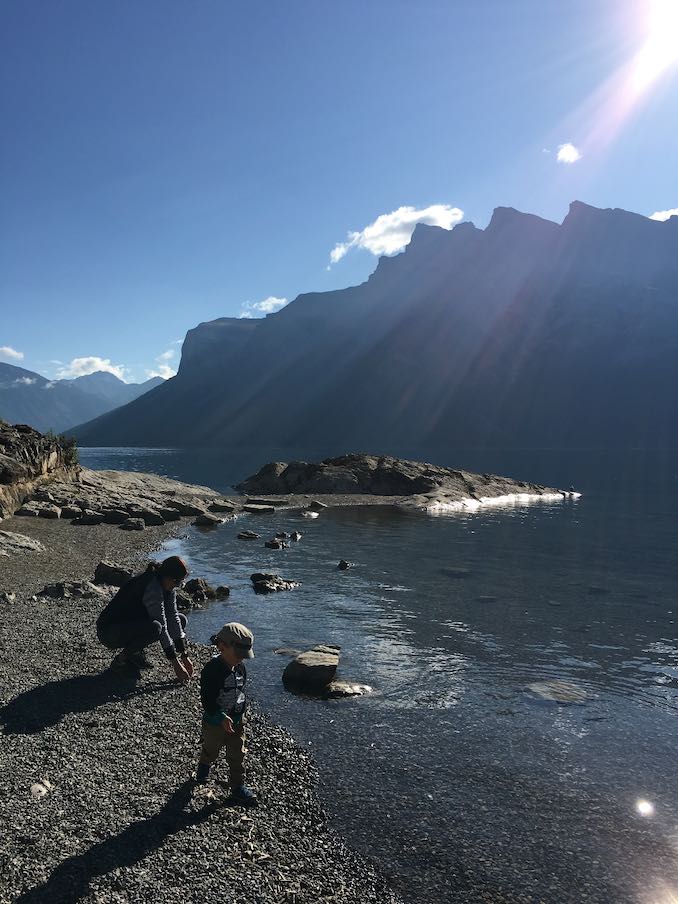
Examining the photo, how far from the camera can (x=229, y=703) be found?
27.4 feet

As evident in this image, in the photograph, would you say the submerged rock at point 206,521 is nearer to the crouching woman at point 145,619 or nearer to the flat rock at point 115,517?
the flat rock at point 115,517

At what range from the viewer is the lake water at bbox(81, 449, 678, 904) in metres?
8.23

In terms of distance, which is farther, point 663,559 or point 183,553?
point 663,559

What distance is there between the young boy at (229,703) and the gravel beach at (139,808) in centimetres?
39

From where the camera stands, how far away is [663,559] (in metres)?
35.0

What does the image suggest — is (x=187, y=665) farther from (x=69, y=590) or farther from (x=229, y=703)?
(x=69, y=590)

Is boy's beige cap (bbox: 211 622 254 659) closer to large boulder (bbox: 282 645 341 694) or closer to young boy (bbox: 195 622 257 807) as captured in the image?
young boy (bbox: 195 622 257 807)

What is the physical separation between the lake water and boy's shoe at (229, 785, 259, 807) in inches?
54.3

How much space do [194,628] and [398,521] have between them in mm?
29695

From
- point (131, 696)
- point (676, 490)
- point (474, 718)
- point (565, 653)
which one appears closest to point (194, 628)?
point (131, 696)

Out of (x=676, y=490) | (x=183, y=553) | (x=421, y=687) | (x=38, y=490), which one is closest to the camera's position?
(x=421, y=687)

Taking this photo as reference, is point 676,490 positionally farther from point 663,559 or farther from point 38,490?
point 38,490

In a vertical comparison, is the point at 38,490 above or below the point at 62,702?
above

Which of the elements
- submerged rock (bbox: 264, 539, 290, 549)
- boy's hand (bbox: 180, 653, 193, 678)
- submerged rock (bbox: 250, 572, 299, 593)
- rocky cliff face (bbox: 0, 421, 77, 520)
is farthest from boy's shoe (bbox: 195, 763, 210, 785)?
rocky cliff face (bbox: 0, 421, 77, 520)
